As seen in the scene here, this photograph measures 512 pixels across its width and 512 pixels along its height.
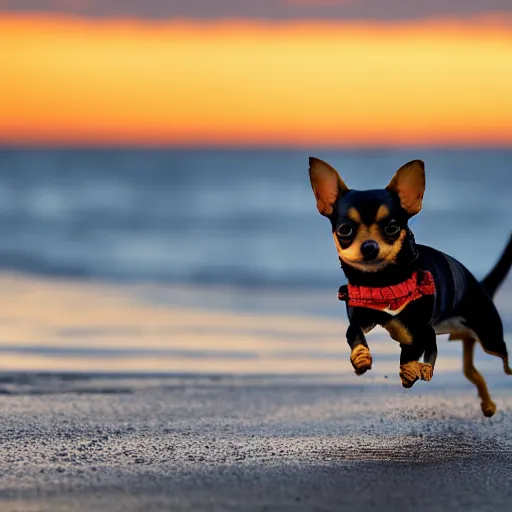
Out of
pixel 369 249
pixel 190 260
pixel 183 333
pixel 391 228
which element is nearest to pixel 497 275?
pixel 391 228

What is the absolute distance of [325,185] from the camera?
540cm

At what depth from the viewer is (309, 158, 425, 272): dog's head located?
5.21 m

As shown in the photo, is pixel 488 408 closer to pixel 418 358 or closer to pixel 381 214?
pixel 418 358

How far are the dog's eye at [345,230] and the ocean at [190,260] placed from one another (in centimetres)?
283

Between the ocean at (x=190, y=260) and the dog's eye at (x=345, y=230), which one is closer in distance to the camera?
the dog's eye at (x=345, y=230)

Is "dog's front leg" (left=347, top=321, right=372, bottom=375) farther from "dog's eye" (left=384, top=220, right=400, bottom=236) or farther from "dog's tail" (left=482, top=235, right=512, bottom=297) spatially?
"dog's tail" (left=482, top=235, right=512, bottom=297)

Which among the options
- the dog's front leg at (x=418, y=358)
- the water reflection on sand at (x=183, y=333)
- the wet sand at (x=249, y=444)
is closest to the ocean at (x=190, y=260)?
Result: the water reflection on sand at (x=183, y=333)

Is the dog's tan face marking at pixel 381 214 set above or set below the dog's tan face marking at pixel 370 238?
above

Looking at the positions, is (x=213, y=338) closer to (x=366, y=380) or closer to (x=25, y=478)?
(x=366, y=380)

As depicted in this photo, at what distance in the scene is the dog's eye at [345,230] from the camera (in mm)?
5254

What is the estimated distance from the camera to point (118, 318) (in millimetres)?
10375

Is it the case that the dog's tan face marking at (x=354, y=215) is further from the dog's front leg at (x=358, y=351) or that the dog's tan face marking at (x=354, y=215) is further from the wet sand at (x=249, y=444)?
the wet sand at (x=249, y=444)

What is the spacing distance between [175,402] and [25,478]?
187 centimetres

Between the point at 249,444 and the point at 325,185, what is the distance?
131cm
